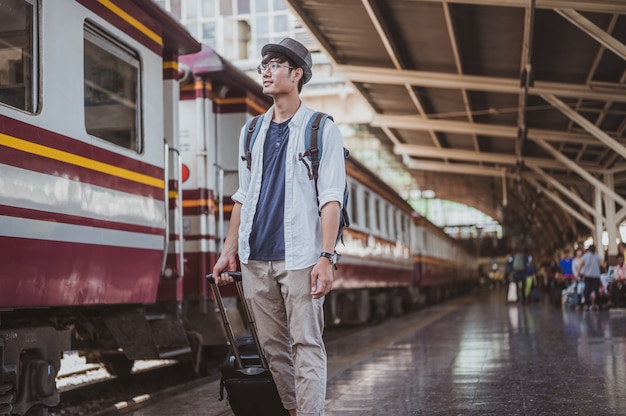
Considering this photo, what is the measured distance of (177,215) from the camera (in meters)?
7.84

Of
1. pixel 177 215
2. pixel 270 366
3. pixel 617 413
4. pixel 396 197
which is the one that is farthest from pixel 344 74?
pixel 270 366

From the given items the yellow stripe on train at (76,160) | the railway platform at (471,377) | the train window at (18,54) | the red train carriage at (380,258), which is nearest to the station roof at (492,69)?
the red train carriage at (380,258)

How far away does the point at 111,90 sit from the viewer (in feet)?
21.1

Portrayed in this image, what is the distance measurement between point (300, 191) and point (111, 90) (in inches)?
113

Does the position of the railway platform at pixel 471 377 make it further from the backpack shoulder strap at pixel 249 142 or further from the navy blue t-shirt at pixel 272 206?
the backpack shoulder strap at pixel 249 142

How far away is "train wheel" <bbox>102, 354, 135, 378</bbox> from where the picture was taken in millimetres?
8898

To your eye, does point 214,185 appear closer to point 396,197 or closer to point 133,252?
point 133,252

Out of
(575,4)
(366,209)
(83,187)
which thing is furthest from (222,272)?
(366,209)

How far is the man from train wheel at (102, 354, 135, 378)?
16.6 feet

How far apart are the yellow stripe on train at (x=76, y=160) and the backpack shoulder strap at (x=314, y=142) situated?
1787 millimetres

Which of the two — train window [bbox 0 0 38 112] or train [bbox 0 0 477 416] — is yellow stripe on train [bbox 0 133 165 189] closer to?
train [bbox 0 0 477 416]

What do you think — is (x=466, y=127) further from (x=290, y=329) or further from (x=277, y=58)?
(x=290, y=329)

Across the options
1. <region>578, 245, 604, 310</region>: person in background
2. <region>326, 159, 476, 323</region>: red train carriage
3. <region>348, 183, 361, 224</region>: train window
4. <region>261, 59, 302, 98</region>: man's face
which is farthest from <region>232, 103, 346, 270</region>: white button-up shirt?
<region>578, 245, 604, 310</region>: person in background

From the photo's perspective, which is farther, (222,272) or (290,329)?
(222,272)
